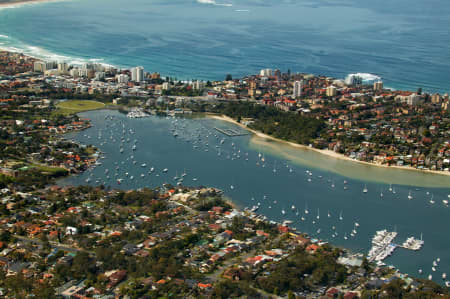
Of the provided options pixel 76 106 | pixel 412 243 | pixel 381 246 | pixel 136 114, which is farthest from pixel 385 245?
pixel 76 106

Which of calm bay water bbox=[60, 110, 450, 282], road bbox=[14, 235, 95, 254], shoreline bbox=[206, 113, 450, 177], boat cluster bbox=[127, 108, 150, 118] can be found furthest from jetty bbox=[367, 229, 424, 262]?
boat cluster bbox=[127, 108, 150, 118]

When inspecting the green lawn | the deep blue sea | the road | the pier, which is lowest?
the road

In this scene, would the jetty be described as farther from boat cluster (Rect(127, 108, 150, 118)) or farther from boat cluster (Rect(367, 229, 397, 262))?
boat cluster (Rect(127, 108, 150, 118))

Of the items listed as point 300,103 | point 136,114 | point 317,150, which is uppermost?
point 300,103

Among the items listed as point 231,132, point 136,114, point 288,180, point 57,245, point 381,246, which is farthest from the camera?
point 136,114

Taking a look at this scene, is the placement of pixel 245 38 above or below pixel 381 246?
above

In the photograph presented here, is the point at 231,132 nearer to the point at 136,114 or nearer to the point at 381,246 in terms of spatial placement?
the point at 136,114

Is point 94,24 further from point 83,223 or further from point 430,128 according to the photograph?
point 83,223

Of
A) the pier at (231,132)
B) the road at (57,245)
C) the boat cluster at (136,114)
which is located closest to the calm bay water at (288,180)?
the pier at (231,132)
